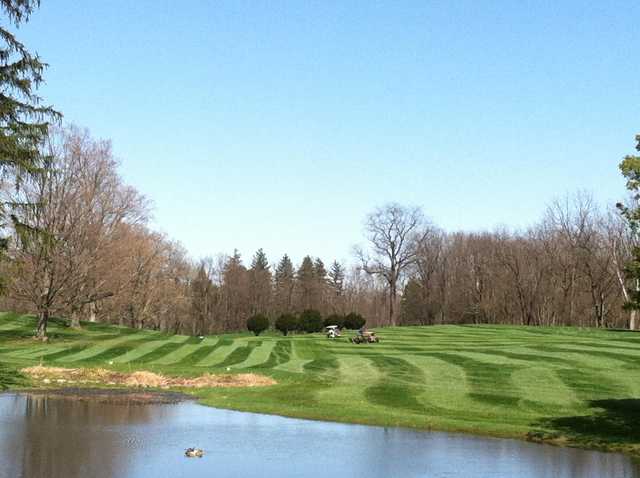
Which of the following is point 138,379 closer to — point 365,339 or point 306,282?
point 365,339

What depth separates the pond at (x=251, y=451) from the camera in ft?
51.0

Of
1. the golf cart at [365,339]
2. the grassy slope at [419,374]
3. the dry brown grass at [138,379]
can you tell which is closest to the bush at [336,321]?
the grassy slope at [419,374]

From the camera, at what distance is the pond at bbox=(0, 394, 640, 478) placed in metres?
15.5

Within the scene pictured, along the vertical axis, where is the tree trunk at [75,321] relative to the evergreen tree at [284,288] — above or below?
below

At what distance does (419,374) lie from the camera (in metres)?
34.3

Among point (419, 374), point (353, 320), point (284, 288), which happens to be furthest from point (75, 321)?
point (284, 288)

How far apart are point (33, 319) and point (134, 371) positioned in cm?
2995

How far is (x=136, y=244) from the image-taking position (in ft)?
231

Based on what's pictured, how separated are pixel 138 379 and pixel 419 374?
13.5 meters

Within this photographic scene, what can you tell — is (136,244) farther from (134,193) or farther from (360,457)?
(360,457)

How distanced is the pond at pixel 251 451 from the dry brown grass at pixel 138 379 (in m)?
8.00

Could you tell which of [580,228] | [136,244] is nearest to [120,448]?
[136,244]

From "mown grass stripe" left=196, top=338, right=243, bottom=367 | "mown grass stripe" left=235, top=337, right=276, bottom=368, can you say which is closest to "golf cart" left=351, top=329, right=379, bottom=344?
"mown grass stripe" left=235, top=337, right=276, bottom=368

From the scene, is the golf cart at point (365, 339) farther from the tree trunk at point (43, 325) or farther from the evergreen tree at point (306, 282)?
the evergreen tree at point (306, 282)
